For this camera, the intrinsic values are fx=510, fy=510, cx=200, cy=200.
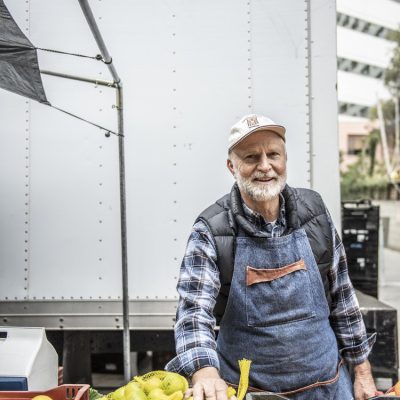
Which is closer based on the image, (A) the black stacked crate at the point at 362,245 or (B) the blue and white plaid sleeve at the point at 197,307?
(B) the blue and white plaid sleeve at the point at 197,307

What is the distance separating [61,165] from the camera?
139 inches

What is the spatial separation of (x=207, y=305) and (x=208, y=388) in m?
0.41

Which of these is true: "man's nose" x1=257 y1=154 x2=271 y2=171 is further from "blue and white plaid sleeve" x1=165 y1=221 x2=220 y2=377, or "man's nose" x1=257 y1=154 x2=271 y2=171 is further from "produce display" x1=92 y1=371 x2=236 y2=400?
"produce display" x1=92 y1=371 x2=236 y2=400

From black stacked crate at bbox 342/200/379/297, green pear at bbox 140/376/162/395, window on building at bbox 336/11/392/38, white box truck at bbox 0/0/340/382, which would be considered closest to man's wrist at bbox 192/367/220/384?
green pear at bbox 140/376/162/395

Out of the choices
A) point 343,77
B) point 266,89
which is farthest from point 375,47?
point 266,89

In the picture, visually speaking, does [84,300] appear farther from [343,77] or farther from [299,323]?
[343,77]

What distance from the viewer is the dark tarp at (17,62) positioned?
8.25 ft

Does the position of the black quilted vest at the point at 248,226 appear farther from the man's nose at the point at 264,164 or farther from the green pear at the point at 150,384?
the green pear at the point at 150,384

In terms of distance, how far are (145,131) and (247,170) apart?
4.47 ft

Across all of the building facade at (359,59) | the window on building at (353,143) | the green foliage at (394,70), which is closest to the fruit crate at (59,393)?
the green foliage at (394,70)

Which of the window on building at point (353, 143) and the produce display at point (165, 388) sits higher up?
the window on building at point (353, 143)

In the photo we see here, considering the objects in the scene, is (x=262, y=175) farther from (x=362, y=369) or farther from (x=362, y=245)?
Result: (x=362, y=245)

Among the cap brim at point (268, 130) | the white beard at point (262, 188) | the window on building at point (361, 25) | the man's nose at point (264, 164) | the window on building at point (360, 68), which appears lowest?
the white beard at point (262, 188)

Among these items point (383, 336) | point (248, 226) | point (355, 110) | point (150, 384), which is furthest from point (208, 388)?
point (355, 110)
